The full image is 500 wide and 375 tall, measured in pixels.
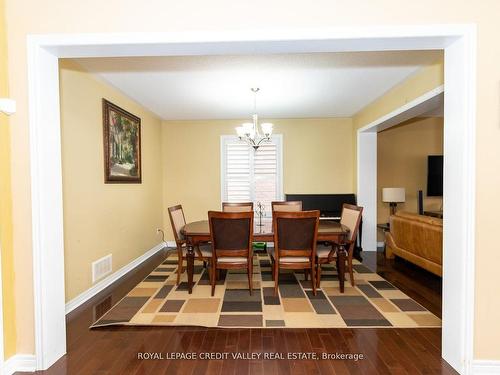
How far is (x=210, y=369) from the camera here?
76.2 inches

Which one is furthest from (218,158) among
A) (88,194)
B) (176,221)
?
(88,194)

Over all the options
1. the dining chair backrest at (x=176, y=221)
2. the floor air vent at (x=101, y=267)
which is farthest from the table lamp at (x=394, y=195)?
the floor air vent at (x=101, y=267)

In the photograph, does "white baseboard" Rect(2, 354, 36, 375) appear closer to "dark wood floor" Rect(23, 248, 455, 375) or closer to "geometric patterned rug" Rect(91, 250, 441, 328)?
"dark wood floor" Rect(23, 248, 455, 375)

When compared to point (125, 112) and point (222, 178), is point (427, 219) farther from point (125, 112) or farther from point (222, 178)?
point (125, 112)

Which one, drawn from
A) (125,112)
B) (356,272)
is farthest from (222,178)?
(356,272)

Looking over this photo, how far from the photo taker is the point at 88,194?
10.6ft

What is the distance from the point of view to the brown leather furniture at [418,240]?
3.38 metres

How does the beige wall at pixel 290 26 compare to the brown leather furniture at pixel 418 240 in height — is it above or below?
above

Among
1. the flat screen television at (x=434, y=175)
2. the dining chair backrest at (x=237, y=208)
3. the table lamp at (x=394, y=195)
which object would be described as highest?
the flat screen television at (x=434, y=175)

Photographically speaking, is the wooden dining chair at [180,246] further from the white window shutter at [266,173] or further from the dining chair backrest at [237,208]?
the white window shutter at [266,173]

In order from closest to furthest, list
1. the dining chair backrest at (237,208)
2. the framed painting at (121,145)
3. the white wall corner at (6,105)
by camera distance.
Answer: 1. the white wall corner at (6,105)
2. the framed painting at (121,145)
3. the dining chair backrest at (237,208)

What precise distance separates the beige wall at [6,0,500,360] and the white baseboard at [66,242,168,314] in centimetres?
114

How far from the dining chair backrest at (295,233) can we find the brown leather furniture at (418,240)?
5.26 ft

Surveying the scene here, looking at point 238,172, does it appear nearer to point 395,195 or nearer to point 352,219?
point 352,219
